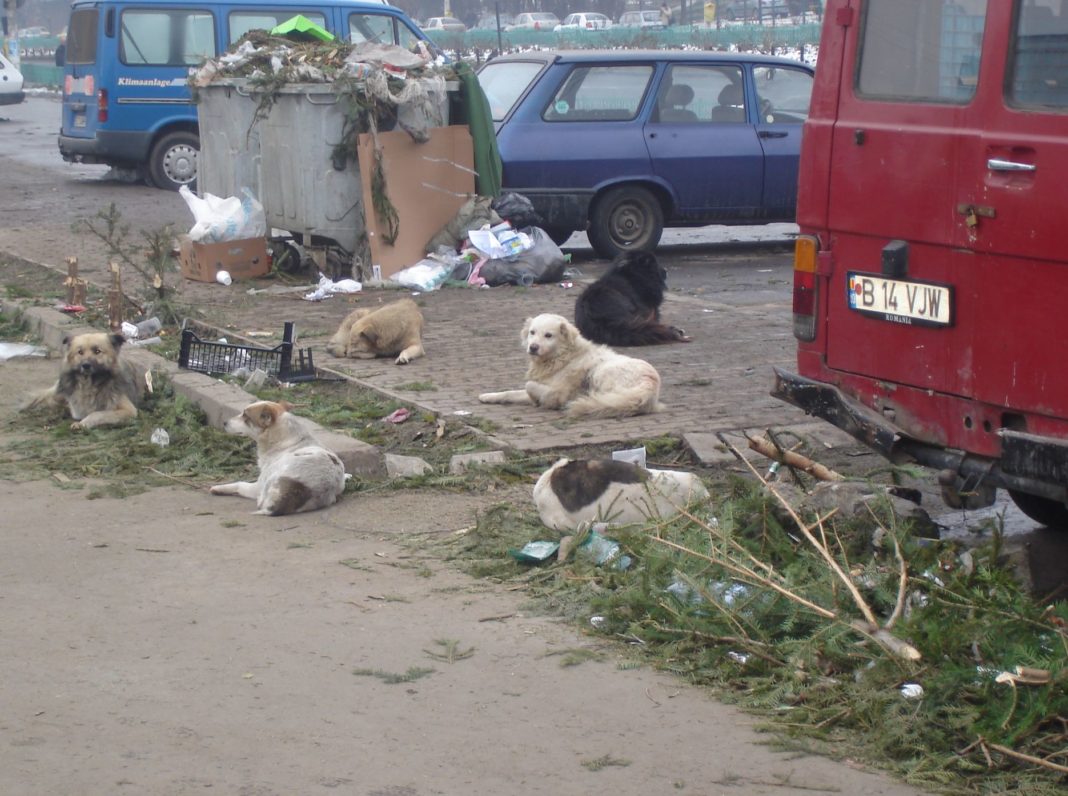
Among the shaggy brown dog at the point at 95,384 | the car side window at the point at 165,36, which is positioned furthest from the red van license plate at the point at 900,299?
the car side window at the point at 165,36

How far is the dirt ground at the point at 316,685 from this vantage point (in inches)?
150

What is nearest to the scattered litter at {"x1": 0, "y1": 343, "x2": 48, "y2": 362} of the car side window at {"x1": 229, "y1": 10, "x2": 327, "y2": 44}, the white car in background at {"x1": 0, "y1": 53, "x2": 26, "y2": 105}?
the car side window at {"x1": 229, "y1": 10, "x2": 327, "y2": 44}

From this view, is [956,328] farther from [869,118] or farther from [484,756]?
[484,756]

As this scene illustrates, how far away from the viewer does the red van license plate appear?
5031mm

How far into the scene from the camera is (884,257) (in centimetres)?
522

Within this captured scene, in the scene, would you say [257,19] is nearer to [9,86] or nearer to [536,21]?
[9,86]

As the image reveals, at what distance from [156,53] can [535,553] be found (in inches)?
617

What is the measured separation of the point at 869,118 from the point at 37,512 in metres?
4.22

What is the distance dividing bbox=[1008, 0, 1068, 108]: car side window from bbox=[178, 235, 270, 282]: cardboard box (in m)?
9.14

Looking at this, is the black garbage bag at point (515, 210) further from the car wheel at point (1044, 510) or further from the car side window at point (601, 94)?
the car wheel at point (1044, 510)

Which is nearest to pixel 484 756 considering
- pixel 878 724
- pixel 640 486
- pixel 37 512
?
pixel 878 724

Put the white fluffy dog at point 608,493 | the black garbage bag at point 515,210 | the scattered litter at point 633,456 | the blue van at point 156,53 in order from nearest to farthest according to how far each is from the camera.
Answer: the white fluffy dog at point 608,493, the scattered litter at point 633,456, the black garbage bag at point 515,210, the blue van at point 156,53

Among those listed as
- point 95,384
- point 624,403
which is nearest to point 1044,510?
point 624,403

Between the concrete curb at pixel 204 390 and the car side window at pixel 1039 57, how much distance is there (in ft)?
12.1
